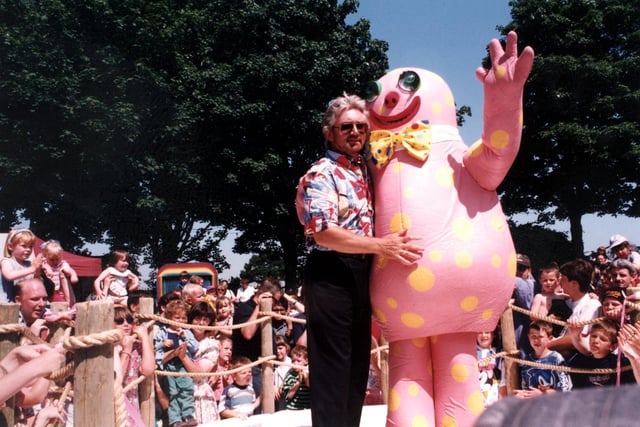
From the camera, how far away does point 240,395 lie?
18.2ft

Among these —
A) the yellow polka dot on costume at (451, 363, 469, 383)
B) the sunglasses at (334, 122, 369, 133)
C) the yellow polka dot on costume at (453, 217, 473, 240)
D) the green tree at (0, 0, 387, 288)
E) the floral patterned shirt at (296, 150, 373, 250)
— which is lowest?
the yellow polka dot on costume at (451, 363, 469, 383)

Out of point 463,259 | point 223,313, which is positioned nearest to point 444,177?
point 463,259

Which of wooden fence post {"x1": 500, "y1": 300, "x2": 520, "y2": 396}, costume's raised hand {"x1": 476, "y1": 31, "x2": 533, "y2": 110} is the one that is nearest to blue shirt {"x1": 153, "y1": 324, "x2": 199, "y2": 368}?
wooden fence post {"x1": 500, "y1": 300, "x2": 520, "y2": 396}

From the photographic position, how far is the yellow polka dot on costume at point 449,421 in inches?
104

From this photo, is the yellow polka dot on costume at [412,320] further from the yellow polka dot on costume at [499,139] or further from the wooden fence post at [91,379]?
the wooden fence post at [91,379]

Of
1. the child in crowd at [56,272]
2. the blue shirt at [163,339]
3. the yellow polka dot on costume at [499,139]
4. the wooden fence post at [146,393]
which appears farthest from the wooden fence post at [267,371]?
the yellow polka dot on costume at [499,139]

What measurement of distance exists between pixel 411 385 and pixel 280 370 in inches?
143

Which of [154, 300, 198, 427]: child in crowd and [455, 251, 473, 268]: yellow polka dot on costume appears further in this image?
[154, 300, 198, 427]: child in crowd

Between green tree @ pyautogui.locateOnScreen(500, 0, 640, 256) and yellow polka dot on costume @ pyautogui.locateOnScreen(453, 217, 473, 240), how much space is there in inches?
596

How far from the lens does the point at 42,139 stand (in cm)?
1383

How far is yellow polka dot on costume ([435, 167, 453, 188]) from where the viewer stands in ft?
9.03

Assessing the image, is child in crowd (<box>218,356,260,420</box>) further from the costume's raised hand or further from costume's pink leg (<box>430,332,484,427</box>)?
the costume's raised hand

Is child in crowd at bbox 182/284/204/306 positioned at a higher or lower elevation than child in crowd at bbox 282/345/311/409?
higher

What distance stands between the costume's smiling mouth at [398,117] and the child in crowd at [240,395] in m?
3.32
